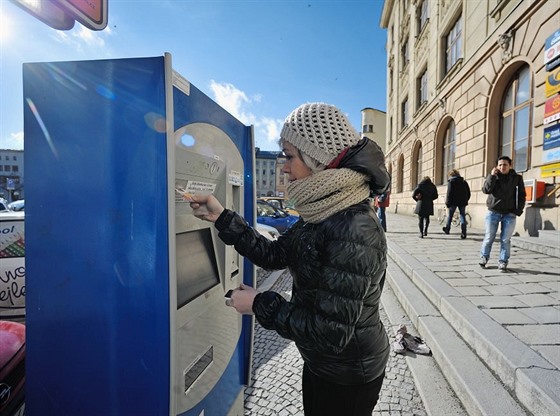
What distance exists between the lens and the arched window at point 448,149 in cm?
1180

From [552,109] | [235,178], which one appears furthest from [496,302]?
[552,109]

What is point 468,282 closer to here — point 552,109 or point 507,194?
point 507,194

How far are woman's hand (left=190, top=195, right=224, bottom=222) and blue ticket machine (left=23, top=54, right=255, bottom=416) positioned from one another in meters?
0.06

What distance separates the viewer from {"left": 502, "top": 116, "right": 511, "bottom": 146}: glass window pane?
827 cm

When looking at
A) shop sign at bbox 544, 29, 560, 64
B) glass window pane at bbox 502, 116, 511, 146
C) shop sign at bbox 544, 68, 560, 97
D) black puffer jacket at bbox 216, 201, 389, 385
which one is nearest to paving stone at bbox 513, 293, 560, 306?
black puffer jacket at bbox 216, 201, 389, 385

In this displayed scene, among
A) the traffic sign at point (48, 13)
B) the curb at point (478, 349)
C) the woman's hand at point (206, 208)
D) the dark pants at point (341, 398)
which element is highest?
the traffic sign at point (48, 13)

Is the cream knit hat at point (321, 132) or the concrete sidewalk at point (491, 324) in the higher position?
the cream knit hat at point (321, 132)

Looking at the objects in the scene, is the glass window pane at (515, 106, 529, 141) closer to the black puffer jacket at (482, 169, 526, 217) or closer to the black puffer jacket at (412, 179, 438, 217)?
the black puffer jacket at (412, 179, 438, 217)

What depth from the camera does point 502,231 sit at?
4430 mm

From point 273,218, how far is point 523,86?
7.37m

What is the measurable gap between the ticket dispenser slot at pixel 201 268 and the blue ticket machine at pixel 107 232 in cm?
2

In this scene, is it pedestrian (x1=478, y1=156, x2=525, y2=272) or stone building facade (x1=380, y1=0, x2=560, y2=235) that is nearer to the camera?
pedestrian (x1=478, y1=156, x2=525, y2=272)

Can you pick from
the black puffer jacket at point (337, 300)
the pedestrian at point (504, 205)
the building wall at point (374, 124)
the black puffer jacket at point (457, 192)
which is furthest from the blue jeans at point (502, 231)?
the building wall at point (374, 124)

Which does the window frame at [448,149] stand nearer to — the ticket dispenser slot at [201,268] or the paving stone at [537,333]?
the paving stone at [537,333]
